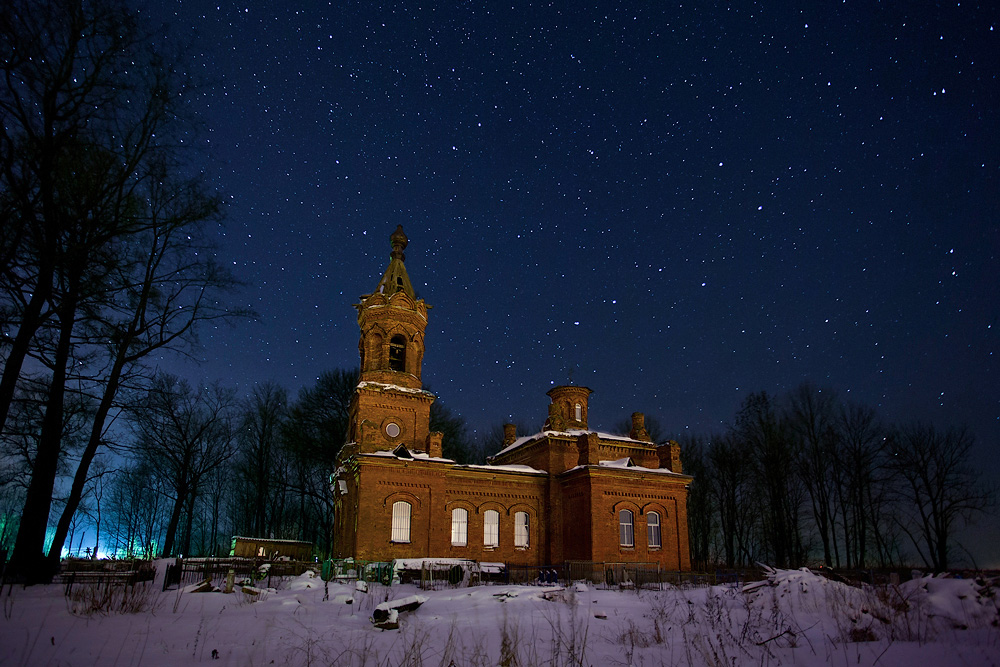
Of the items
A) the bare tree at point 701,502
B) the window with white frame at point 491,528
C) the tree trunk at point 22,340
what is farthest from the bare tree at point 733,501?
the tree trunk at point 22,340

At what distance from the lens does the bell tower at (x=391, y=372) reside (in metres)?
28.7

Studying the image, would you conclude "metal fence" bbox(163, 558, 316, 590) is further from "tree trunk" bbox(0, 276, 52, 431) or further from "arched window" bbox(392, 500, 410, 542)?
"tree trunk" bbox(0, 276, 52, 431)

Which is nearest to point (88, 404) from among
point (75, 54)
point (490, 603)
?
point (75, 54)

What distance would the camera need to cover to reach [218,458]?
3697 cm

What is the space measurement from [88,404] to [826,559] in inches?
1500

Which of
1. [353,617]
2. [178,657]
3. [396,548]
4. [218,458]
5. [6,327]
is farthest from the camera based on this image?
[218,458]

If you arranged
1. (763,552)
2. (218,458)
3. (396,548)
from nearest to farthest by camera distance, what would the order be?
(396,548), (218,458), (763,552)

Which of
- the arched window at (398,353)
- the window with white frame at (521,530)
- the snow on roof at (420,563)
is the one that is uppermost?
the arched window at (398,353)

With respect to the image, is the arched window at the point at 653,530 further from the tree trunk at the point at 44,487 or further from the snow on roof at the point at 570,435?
the tree trunk at the point at 44,487

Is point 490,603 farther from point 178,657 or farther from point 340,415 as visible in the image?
point 340,415

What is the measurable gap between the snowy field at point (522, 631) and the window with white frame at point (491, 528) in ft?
56.5

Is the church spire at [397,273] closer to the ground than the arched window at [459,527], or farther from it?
farther from it

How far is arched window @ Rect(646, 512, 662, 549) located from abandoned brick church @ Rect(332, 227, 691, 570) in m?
0.05

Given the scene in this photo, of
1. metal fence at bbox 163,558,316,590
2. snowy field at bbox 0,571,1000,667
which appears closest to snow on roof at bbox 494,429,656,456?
metal fence at bbox 163,558,316,590
